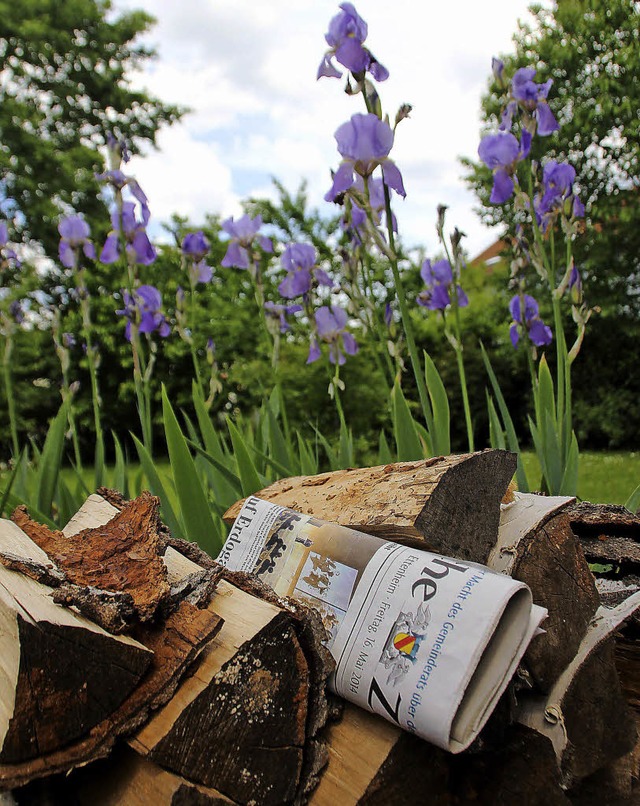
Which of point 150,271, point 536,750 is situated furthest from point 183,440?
point 150,271

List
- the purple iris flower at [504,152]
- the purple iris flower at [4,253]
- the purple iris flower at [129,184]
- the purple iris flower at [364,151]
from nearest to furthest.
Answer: the purple iris flower at [364,151]
the purple iris flower at [504,152]
the purple iris flower at [129,184]
the purple iris flower at [4,253]

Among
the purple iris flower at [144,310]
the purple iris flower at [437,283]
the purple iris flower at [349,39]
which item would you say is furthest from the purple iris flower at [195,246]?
the purple iris flower at [349,39]

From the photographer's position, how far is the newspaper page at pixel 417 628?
89cm

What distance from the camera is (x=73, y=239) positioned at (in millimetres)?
2654

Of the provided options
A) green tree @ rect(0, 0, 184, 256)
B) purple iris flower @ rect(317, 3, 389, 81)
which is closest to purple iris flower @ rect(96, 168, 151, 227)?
purple iris flower @ rect(317, 3, 389, 81)

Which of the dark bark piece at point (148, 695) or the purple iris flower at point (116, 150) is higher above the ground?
the purple iris flower at point (116, 150)

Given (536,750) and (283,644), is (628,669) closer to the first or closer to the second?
(536,750)

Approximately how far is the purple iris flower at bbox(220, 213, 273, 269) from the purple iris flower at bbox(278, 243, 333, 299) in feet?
0.74

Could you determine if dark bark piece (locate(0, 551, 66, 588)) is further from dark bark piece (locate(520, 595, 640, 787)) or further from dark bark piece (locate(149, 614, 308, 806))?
dark bark piece (locate(520, 595, 640, 787))

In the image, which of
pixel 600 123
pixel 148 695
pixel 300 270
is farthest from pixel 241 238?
pixel 600 123

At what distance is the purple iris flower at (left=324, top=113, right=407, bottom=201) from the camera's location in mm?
1572

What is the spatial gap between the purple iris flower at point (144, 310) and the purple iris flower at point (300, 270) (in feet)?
1.99

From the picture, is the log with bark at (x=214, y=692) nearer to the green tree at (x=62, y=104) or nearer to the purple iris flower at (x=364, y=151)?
the purple iris flower at (x=364, y=151)

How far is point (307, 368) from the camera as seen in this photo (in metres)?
6.23
